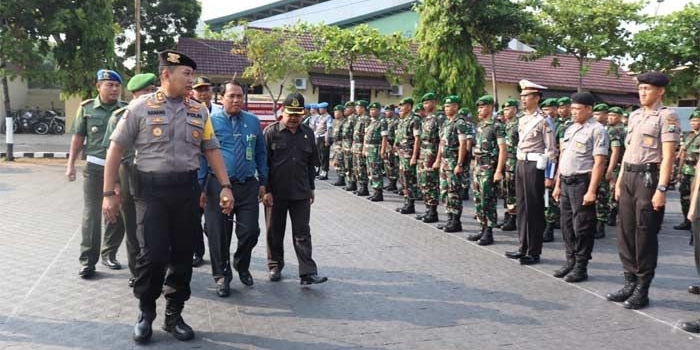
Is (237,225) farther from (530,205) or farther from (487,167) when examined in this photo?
(487,167)

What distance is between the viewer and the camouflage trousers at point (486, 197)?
7453 mm

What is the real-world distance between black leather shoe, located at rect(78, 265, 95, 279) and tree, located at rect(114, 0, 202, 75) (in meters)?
20.7

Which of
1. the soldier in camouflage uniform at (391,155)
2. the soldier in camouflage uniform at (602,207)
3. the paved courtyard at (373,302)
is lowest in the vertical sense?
the paved courtyard at (373,302)

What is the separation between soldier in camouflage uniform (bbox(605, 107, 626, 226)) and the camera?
786cm

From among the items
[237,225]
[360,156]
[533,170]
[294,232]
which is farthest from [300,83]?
[237,225]

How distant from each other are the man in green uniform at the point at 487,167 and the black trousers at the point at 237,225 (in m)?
3.29

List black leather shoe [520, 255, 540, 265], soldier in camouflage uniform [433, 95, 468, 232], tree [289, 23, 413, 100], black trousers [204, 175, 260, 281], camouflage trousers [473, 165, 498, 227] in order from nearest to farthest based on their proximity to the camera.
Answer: black trousers [204, 175, 260, 281] → black leather shoe [520, 255, 540, 265] → camouflage trousers [473, 165, 498, 227] → soldier in camouflage uniform [433, 95, 468, 232] → tree [289, 23, 413, 100]

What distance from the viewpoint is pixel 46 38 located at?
1565 cm

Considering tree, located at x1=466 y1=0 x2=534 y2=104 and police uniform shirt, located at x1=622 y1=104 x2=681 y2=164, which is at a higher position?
tree, located at x1=466 y1=0 x2=534 y2=104

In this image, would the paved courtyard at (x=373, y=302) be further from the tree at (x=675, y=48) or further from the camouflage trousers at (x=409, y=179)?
the tree at (x=675, y=48)

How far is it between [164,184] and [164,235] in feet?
1.15

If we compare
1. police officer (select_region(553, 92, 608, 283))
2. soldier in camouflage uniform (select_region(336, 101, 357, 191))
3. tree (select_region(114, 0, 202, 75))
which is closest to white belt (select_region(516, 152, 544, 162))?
police officer (select_region(553, 92, 608, 283))

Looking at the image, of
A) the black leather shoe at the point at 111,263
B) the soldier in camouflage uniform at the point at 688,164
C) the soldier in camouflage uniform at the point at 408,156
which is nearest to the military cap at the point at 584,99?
the soldier in camouflage uniform at the point at 408,156

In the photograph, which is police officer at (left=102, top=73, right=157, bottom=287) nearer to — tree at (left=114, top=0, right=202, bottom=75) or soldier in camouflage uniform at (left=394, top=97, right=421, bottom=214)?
soldier in camouflage uniform at (left=394, top=97, right=421, bottom=214)
